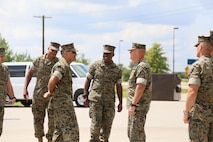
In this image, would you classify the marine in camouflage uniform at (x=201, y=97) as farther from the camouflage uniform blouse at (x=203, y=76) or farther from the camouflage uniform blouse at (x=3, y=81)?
the camouflage uniform blouse at (x=3, y=81)

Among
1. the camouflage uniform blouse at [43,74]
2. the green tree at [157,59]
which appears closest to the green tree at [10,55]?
the green tree at [157,59]

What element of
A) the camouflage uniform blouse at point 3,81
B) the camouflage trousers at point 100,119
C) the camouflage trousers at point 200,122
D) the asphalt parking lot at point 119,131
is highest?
the camouflage uniform blouse at point 3,81

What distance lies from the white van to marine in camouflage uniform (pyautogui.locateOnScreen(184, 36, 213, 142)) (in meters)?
15.5

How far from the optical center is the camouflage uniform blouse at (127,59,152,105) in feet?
25.0

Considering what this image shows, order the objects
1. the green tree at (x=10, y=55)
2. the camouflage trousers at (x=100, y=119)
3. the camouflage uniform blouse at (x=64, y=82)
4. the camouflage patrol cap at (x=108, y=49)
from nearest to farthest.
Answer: the camouflage uniform blouse at (x=64, y=82)
the camouflage trousers at (x=100, y=119)
the camouflage patrol cap at (x=108, y=49)
the green tree at (x=10, y=55)

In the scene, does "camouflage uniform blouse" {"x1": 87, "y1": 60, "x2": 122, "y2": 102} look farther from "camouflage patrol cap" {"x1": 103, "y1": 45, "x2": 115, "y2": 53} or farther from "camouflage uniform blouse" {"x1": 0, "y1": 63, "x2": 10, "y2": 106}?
"camouflage uniform blouse" {"x1": 0, "y1": 63, "x2": 10, "y2": 106}

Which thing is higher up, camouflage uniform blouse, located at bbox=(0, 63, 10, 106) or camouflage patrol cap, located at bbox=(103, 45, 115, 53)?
camouflage patrol cap, located at bbox=(103, 45, 115, 53)

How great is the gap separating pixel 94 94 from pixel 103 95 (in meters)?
0.18

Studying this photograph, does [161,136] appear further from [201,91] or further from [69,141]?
[201,91]

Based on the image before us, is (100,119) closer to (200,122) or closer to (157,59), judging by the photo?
(200,122)

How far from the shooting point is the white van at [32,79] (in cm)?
2170

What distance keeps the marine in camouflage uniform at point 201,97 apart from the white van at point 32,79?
15.5 meters

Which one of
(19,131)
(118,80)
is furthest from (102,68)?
(19,131)

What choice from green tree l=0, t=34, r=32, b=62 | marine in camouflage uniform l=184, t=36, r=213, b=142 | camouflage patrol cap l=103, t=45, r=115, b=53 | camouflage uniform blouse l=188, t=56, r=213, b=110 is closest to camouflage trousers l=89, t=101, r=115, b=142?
camouflage patrol cap l=103, t=45, r=115, b=53
